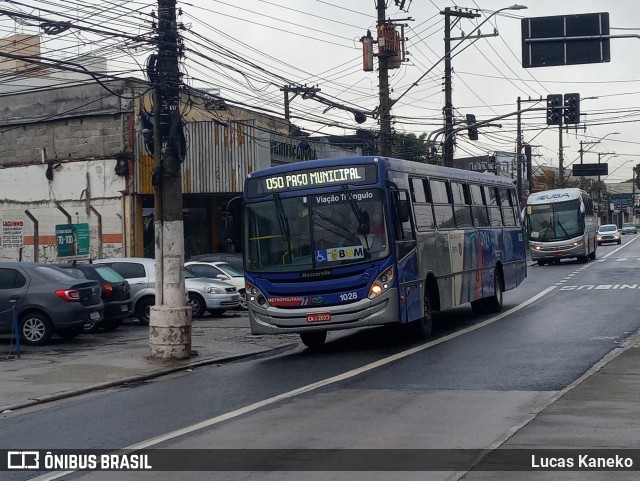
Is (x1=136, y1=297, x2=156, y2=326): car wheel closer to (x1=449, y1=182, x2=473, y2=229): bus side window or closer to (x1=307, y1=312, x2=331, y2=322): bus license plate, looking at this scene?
(x1=449, y1=182, x2=473, y2=229): bus side window

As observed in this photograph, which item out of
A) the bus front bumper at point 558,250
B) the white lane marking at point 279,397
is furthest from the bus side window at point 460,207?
the bus front bumper at point 558,250

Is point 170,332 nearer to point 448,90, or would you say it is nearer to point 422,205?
point 422,205

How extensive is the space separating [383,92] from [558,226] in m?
19.6

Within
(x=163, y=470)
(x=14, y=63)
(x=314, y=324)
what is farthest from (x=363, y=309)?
(x=14, y=63)

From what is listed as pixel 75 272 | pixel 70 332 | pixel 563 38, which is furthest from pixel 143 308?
pixel 563 38

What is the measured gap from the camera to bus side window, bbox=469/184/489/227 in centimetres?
2136

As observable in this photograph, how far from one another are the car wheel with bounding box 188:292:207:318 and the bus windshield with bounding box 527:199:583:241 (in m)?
24.7

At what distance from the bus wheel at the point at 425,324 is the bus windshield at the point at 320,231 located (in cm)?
235

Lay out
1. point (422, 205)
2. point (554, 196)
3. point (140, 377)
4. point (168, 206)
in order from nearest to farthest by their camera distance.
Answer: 1. point (140, 377)
2. point (168, 206)
3. point (422, 205)
4. point (554, 196)

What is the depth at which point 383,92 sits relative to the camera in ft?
93.6

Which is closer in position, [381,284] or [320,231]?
[381,284]

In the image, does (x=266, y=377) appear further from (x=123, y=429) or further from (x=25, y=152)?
(x=25, y=152)

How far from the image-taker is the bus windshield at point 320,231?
15.6 metres

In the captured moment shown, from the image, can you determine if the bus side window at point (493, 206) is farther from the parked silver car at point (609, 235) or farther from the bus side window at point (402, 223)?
the parked silver car at point (609, 235)
